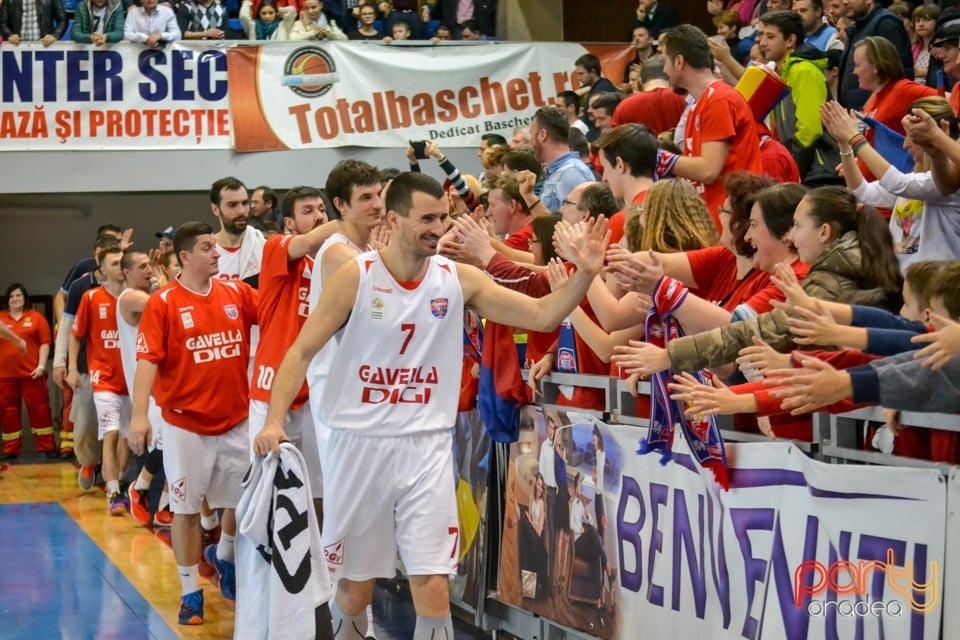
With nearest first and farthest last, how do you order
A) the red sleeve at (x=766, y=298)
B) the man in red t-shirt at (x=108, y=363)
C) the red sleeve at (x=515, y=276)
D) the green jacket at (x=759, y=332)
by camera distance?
the green jacket at (x=759, y=332), the red sleeve at (x=766, y=298), the red sleeve at (x=515, y=276), the man in red t-shirt at (x=108, y=363)

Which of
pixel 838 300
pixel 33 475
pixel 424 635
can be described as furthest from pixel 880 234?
pixel 33 475

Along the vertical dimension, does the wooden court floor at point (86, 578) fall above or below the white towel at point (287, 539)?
below

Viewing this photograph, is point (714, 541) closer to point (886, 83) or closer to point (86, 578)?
point (886, 83)

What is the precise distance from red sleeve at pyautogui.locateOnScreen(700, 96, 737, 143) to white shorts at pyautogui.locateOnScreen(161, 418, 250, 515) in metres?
3.33

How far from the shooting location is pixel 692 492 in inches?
189

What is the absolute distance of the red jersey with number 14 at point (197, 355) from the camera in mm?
7742

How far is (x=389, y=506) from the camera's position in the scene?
17.9 feet

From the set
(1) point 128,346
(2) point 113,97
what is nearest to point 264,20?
(2) point 113,97

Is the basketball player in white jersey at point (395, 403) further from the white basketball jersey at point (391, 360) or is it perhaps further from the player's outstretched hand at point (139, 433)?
the player's outstretched hand at point (139, 433)

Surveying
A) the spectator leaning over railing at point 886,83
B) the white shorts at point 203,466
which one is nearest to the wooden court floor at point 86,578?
the white shorts at point 203,466

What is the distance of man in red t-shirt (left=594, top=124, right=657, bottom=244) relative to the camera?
6246 millimetres

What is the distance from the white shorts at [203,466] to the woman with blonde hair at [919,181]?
3925 millimetres

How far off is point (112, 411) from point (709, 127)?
7.49 metres

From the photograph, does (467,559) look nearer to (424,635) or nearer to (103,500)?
(424,635)
